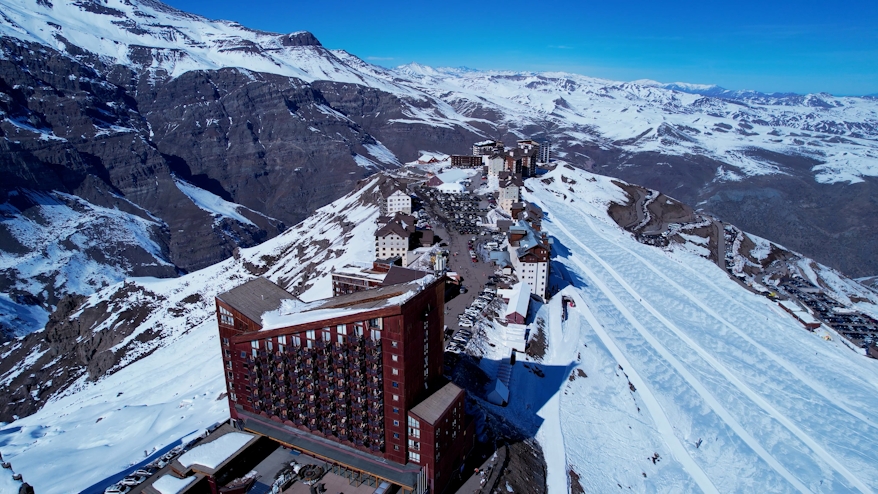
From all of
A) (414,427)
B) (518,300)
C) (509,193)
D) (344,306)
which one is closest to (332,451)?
(414,427)

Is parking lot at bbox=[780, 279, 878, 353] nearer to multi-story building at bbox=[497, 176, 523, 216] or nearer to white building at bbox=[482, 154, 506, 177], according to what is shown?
multi-story building at bbox=[497, 176, 523, 216]

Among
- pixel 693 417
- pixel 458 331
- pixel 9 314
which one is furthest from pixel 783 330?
pixel 9 314

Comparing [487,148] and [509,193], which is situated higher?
[487,148]

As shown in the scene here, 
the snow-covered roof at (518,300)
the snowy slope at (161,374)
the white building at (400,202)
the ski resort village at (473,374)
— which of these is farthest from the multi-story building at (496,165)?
the snow-covered roof at (518,300)

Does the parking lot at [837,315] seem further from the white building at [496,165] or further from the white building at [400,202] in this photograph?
the white building at [400,202]

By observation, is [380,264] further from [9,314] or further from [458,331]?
[9,314]

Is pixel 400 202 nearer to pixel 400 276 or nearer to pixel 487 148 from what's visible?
pixel 400 276
